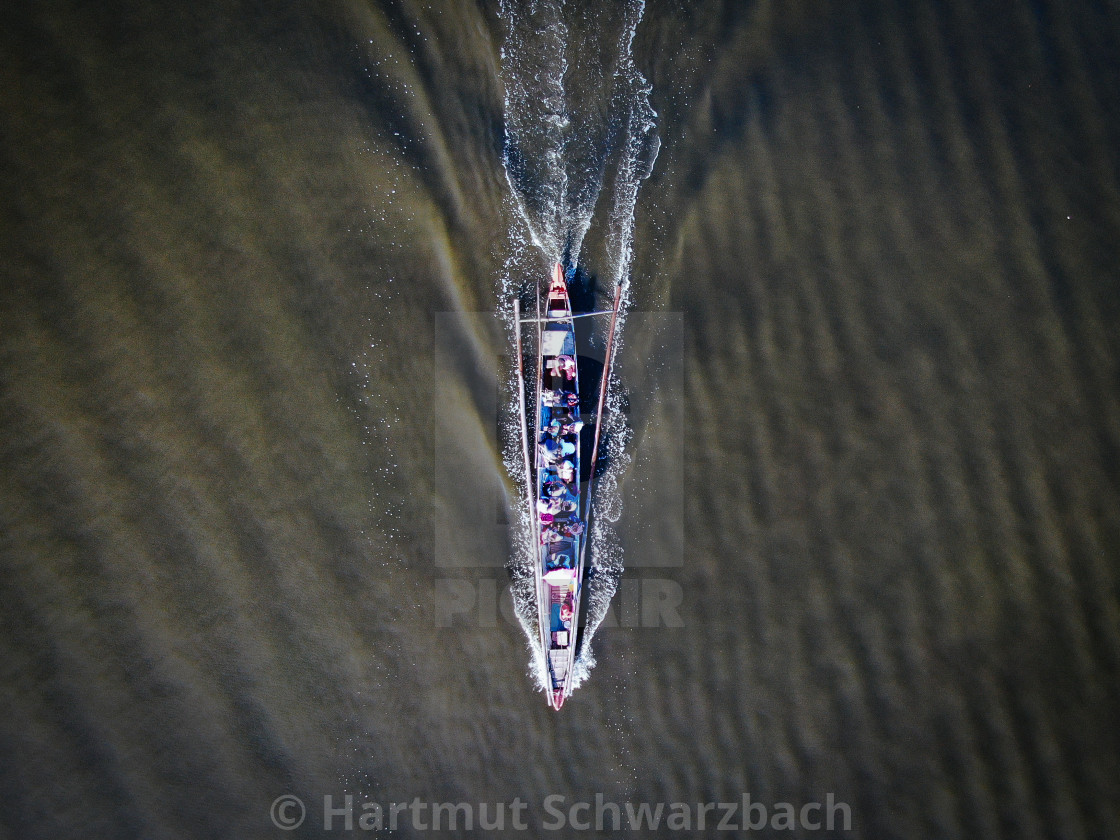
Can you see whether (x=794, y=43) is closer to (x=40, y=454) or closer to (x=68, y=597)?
(x=40, y=454)

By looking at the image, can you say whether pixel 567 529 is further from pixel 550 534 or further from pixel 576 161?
pixel 576 161

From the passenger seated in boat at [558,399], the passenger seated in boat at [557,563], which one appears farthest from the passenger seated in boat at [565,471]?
the passenger seated in boat at [557,563]

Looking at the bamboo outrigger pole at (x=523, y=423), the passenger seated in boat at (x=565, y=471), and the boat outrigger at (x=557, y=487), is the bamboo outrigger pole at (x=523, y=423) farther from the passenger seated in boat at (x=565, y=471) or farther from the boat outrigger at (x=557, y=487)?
the passenger seated in boat at (x=565, y=471)

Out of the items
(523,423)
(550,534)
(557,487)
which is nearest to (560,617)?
(550,534)

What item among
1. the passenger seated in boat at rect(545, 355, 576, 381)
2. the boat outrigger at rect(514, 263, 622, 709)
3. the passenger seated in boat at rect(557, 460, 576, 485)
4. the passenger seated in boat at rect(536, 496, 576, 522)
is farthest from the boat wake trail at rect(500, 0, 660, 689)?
the passenger seated in boat at rect(545, 355, 576, 381)

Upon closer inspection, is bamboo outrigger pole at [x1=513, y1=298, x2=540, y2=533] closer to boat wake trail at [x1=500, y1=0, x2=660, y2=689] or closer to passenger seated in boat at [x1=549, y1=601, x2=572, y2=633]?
boat wake trail at [x1=500, y1=0, x2=660, y2=689]

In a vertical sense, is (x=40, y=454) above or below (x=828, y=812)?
above

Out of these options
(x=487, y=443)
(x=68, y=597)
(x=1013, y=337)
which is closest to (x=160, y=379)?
(x=68, y=597)
